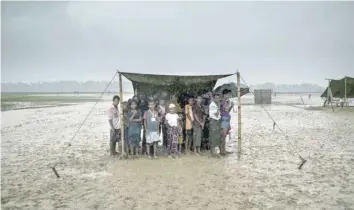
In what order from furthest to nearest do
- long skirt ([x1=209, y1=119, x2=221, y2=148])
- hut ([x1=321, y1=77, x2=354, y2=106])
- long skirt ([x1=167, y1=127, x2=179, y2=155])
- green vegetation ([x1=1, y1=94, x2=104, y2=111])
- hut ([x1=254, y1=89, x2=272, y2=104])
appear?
hut ([x1=254, y1=89, x2=272, y2=104]) < green vegetation ([x1=1, y1=94, x2=104, y2=111]) < hut ([x1=321, y1=77, x2=354, y2=106]) < long skirt ([x1=209, y1=119, x2=221, y2=148]) < long skirt ([x1=167, y1=127, x2=179, y2=155])

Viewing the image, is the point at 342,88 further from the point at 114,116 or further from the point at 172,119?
the point at 114,116

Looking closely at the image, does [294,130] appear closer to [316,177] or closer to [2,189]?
[316,177]

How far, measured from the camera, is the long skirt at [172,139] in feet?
30.8

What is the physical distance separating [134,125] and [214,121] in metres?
2.29

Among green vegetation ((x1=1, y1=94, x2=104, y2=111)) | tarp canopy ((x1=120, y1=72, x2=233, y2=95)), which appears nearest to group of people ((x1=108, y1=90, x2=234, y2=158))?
tarp canopy ((x1=120, y1=72, x2=233, y2=95))

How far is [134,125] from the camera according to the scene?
9.25 m

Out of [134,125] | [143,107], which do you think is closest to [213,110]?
[143,107]

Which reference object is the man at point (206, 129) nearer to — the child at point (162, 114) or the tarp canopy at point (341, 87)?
the child at point (162, 114)

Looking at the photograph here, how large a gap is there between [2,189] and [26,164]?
2332 millimetres

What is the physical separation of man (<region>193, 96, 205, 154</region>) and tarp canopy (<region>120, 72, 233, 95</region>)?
0.59 meters

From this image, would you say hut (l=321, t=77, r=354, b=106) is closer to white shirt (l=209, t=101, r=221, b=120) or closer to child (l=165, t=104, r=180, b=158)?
white shirt (l=209, t=101, r=221, b=120)

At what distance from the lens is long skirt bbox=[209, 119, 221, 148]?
31.2 feet

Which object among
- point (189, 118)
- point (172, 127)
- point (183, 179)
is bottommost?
point (183, 179)

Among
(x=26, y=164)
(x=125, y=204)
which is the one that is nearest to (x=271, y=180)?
(x=125, y=204)
